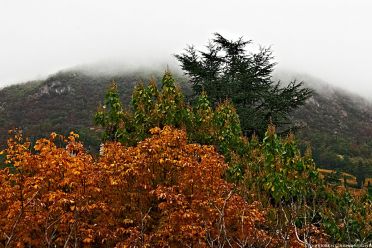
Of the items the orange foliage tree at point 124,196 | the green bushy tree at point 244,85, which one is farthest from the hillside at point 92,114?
the orange foliage tree at point 124,196

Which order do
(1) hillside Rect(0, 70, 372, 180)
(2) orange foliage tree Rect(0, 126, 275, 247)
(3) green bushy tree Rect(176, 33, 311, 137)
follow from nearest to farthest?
1. (2) orange foliage tree Rect(0, 126, 275, 247)
2. (3) green bushy tree Rect(176, 33, 311, 137)
3. (1) hillside Rect(0, 70, 372, 180)

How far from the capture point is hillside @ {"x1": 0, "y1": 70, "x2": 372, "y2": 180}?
304 ft

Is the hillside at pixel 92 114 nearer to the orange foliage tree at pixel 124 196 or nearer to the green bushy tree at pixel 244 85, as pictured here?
the green bushy tree at pixel 244 85

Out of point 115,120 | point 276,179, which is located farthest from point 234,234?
point 115,120

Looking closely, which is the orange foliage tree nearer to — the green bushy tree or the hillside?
the green bushy tree

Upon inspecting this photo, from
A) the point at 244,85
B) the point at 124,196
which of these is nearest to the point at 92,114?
the point at 244,85

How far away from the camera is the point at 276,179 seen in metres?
16.8

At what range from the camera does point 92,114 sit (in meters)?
97.9

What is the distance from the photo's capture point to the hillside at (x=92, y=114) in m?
92.8

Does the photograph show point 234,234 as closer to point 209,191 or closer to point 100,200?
point 209,191

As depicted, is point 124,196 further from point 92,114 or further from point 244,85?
point 92,114

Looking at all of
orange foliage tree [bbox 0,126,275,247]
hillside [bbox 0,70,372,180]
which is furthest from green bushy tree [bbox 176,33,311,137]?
hillside [bbox 0,70,372,180]

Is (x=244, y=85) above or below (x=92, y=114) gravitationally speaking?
above

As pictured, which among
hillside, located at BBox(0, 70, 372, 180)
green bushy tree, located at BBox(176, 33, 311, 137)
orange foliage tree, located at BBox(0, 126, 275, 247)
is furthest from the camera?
hillside, located at BBox(0, 70, 372, 180)
